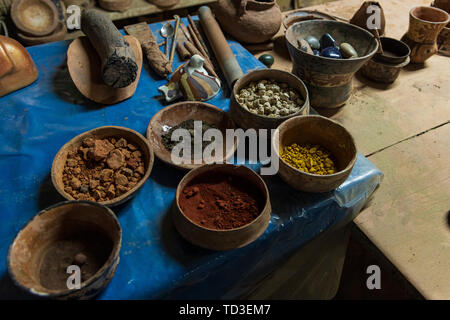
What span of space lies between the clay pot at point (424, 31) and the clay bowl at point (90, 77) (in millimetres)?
1833

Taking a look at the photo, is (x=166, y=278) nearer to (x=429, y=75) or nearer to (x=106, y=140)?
(x=106, y=140)

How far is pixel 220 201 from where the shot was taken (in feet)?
3.56

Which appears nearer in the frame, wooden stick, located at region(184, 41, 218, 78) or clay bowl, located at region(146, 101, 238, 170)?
clay bowl, located at region(146, 101, 238, 170)

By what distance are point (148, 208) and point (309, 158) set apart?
0.67 m

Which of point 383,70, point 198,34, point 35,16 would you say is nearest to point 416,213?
point 383,70

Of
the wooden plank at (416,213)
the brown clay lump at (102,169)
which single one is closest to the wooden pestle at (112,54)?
the brown clay lump at (102,169)

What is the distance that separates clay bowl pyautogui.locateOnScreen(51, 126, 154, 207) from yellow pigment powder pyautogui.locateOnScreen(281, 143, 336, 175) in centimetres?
54

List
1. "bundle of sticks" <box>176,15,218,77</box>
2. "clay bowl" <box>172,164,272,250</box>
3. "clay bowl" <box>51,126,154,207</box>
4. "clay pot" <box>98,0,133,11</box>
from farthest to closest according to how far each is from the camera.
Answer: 1. "clay pot" <box>98,0,133,11</box>
2. "bundle of sticks" <box>176,15,218,77</box>
3. "clay bowl" <box>51,126,154,207</box>
4. "clay bowl" <box>172,164,272,250</box>

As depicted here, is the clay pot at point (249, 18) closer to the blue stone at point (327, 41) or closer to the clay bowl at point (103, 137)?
the blue stone at point (327, 41)

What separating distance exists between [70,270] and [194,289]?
0.40 metres

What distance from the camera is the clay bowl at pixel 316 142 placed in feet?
3.54

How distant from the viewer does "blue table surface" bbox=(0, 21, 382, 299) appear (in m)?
1.00

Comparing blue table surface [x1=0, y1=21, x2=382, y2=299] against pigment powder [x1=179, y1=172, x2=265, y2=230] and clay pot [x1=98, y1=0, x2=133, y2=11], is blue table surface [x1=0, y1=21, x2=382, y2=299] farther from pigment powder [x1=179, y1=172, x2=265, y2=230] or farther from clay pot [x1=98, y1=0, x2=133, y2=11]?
clay pot [x1=98, y1=0, x2=133, y2=11]

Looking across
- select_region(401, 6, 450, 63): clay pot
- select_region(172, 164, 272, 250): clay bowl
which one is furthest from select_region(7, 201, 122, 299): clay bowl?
select_region(401, 6, 450, 63): clay pot
